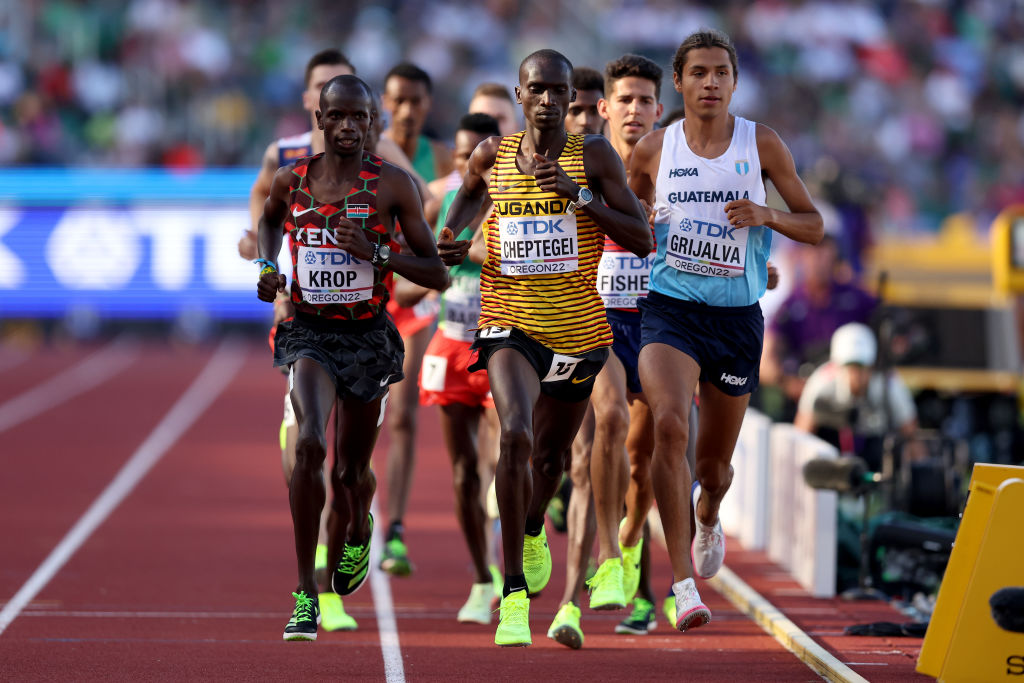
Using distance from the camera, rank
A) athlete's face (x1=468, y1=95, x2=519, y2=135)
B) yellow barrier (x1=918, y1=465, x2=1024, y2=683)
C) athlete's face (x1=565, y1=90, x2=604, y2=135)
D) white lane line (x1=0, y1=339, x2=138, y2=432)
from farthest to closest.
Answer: white lane line (x1=0, y1=339, x2=138, y2=432) → athlete's face (x1=468, y1=95, x2=519, y2=135) → athlete's face (x1=565, y1=90, x2=604, y2=135) → yellow barrier (x1=918, y1=465, x2=1024, y2=683)

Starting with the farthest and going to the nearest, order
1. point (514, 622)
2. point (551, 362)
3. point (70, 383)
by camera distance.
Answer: point (70, 383) < point (551, 362) < point (514, 622)

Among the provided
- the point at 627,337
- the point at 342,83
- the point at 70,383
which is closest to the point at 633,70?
the point at 627,337

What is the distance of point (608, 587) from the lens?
24.7 feet

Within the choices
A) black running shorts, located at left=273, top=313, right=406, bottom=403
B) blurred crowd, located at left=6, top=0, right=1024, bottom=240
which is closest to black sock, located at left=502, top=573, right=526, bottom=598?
black running shorts, located at left=273, top=313, right=406, bottom=403

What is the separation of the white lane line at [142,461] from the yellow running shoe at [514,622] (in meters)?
2.46

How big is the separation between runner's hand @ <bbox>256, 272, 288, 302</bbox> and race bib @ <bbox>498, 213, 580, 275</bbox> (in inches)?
35.2

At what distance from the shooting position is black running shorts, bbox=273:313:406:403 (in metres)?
7.21

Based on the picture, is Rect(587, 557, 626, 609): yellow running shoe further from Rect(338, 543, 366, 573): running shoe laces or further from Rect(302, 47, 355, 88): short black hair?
Rect(302, 47, 355, 88): short black hair

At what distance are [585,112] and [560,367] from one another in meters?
1.97

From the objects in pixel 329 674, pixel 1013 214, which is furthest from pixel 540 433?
pixel 1013 214

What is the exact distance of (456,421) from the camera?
866 centimetres

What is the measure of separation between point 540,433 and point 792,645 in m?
1.59

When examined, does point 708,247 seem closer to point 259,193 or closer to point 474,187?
point 474,187

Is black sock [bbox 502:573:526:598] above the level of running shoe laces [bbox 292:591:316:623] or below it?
above
